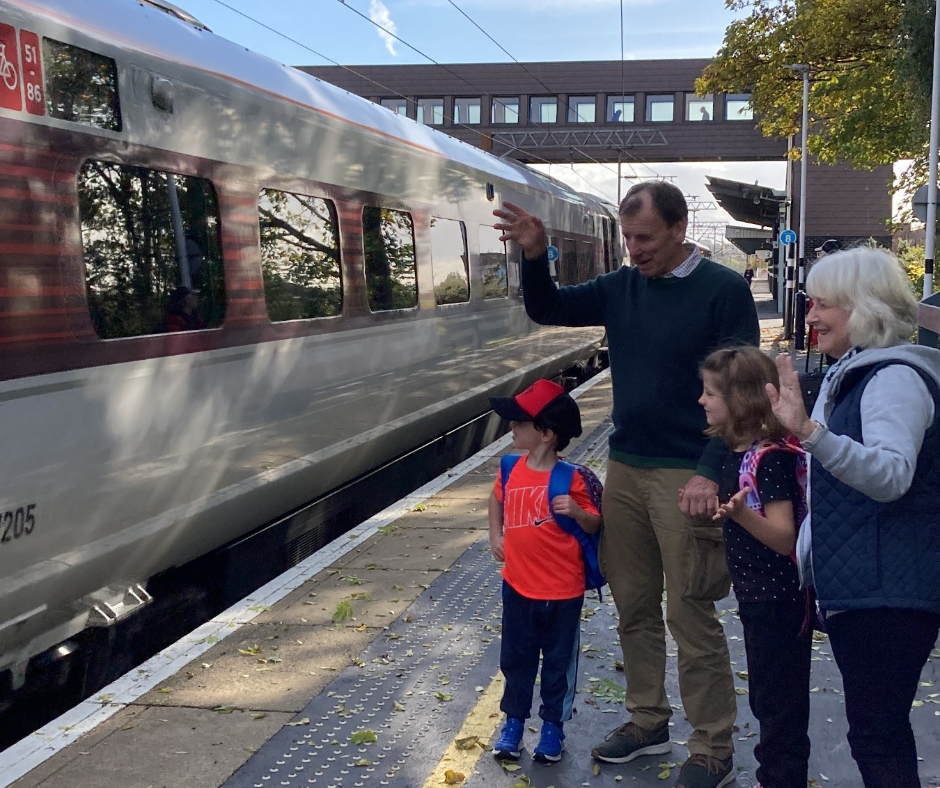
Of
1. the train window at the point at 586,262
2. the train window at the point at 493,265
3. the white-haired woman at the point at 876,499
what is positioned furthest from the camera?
the train window at the point at 586,262


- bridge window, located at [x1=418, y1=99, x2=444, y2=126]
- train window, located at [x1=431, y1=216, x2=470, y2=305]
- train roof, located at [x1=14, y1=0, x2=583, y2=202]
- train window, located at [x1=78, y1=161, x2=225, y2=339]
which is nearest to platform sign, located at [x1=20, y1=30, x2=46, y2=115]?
train roof, located at [x1=14, y1=0, x2=583, y2=202]

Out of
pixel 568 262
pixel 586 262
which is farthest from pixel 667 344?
pixel 586 262

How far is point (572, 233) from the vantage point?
17188mm

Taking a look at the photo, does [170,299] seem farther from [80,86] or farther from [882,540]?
[882,540]

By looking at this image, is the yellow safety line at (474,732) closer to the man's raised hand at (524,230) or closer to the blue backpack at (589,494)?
the blue backpack at (589,494)

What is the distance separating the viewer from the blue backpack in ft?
12.4

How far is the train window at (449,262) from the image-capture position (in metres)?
9.90

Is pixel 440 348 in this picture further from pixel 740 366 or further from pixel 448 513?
pixel 740 366

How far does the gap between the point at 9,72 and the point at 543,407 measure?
2.52 meters

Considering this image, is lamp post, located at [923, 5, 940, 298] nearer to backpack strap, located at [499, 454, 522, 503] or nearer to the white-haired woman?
backpack strap, located at [499, 454, 522, 503]

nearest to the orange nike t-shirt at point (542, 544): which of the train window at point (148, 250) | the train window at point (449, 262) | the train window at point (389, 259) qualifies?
the train window at point (148, 250)

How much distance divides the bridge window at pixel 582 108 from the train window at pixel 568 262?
36.8m

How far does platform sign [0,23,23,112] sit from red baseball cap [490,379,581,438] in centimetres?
230

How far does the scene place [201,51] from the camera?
239 inches
